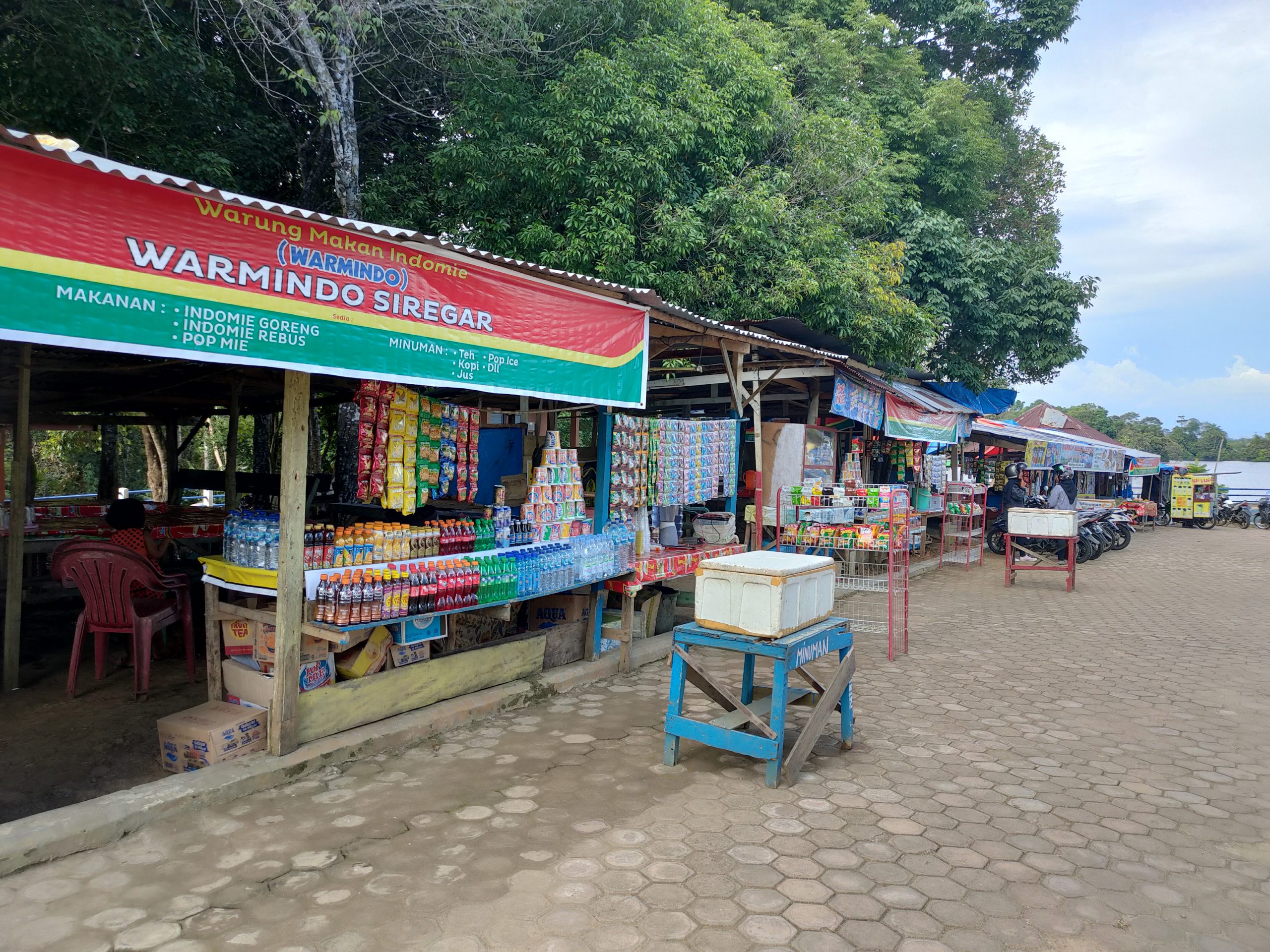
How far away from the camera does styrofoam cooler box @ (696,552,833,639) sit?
163 inches

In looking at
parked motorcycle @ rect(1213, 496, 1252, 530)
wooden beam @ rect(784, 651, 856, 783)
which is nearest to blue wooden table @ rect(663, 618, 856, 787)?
wooden beam @ rect(784, 651, 856, 783)

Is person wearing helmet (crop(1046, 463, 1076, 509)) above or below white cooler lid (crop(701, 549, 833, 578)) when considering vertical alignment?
above

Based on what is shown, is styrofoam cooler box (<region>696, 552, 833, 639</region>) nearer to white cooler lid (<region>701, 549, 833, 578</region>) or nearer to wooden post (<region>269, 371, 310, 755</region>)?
white cooler lid (<region>701, 549, 833, 578</region>)

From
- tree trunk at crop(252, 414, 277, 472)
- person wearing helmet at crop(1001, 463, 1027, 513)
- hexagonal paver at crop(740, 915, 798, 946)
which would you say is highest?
tree trunk at crop(252, 414, 277, 472)

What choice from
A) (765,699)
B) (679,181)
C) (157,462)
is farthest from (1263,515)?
(157,462)

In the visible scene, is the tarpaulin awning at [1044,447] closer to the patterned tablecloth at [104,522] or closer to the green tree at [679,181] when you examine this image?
the green tree at [679,181]

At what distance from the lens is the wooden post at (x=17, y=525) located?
561 cm

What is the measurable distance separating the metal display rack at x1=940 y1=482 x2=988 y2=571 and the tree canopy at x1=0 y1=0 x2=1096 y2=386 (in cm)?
313

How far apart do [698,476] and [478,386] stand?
129 inches

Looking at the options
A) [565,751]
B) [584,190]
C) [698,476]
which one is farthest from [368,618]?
[584,190]

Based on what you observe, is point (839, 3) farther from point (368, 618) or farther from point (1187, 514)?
point (1187, 514)

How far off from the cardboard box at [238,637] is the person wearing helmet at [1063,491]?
43.1ft

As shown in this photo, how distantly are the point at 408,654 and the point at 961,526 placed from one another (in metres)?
15.0

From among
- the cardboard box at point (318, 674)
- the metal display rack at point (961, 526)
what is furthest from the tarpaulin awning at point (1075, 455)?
the cardboard box at point (318, 674)
